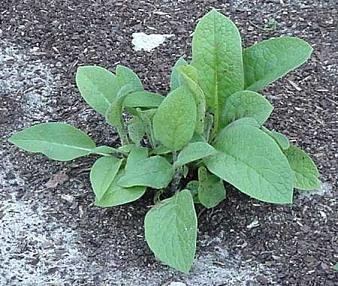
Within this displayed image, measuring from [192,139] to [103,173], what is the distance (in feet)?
0.87

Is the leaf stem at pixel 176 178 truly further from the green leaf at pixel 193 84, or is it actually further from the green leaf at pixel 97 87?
the green leaf at pixel 97 87

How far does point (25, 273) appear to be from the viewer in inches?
93.7

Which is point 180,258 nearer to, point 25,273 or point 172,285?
point 172,285

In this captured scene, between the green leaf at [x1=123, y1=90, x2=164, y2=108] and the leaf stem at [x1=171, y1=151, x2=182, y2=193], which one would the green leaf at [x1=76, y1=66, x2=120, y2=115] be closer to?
the green leaf at [x1=123, y1=90, x2=164, y2=108]

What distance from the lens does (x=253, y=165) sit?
2.27 metres

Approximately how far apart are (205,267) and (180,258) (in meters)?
0.20

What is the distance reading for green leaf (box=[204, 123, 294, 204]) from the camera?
2.21m

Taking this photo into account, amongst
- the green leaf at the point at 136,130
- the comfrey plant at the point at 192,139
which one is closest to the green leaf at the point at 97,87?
the comfrey plant at the point at 192,139

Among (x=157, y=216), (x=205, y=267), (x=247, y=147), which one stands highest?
(x=247, y=147)

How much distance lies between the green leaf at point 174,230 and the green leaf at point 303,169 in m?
0.35

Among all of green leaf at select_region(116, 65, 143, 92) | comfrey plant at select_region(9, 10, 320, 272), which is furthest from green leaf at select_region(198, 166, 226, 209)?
green leaf at select_region(116, 65, 143, 92)

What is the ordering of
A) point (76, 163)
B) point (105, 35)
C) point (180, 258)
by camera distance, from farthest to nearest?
point (105, 35) < point (76, 163) < point (180, 258)

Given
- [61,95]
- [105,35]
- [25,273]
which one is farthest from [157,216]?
[105,35]

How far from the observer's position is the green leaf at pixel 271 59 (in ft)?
8.11
